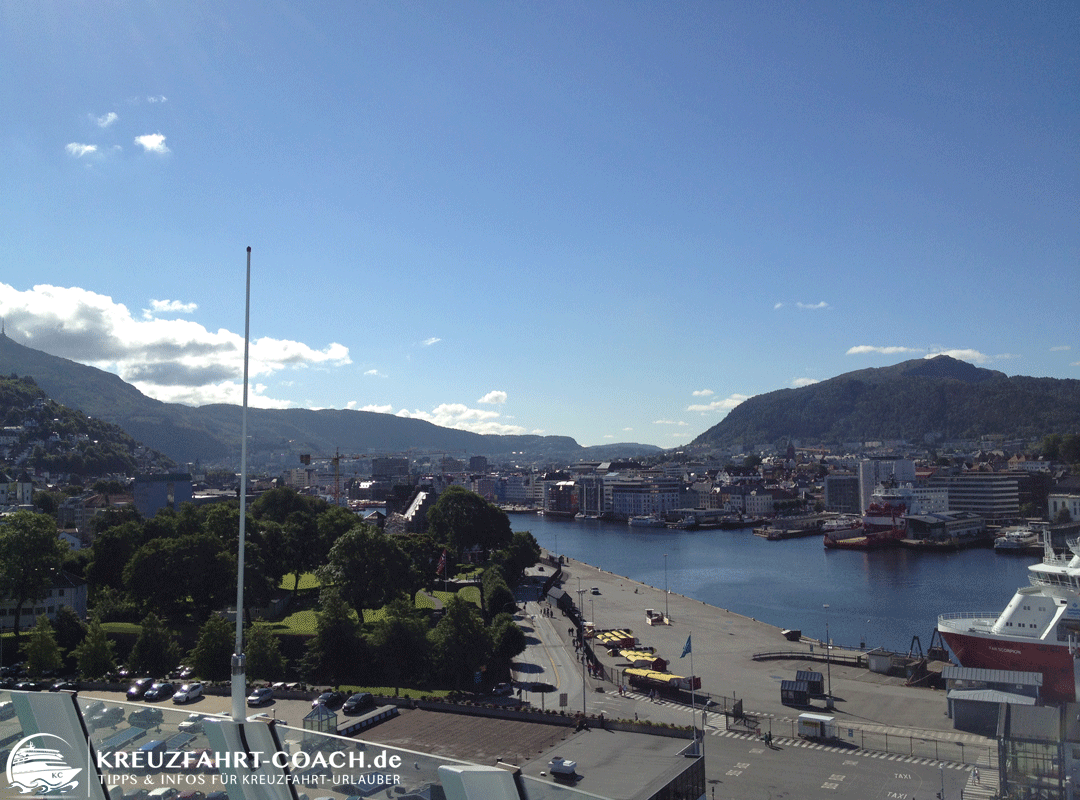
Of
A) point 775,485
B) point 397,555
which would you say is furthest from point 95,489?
point 775,485

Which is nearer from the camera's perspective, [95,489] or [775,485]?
[95,489]

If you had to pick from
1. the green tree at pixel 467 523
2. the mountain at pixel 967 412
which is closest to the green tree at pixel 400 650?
the green tree at pixel 467 523

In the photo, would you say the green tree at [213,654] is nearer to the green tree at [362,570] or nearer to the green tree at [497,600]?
the green tree at [362,570]

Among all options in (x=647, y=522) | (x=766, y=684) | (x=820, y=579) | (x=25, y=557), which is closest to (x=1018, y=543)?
(x=820, y=579)

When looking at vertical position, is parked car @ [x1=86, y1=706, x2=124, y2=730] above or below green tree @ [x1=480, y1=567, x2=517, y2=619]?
above

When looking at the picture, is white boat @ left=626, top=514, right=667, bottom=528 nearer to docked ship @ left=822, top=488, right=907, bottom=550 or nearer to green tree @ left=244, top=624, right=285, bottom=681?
docked ship @ left=822, top=488, right=907, bottom=550

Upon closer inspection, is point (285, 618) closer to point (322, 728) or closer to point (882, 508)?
point (322, 728)

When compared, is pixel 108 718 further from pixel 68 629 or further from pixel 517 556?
pixel 517 556

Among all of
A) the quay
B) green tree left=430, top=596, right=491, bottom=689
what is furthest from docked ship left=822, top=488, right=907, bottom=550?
green tree left=430, top=596, right=491, bottom=689
